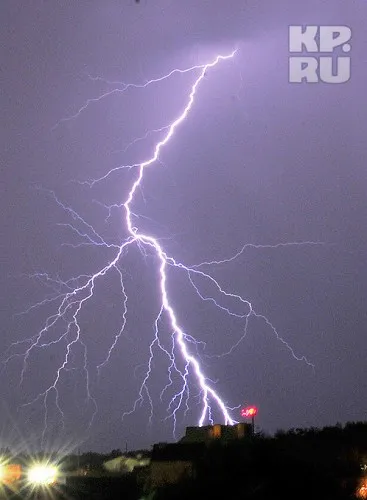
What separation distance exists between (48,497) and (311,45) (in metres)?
11.8

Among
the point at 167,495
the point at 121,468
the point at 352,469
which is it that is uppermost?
the point at 121,468

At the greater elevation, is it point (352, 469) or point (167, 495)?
point (352, 469)

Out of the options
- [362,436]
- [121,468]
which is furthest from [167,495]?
[121,468]

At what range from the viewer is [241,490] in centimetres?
1847

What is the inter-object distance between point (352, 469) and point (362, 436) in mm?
9901

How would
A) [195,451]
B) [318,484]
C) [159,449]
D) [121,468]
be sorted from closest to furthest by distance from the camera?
[318,484] → [195,451] → [159,449] → [121,468]

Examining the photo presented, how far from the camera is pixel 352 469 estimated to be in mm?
24594

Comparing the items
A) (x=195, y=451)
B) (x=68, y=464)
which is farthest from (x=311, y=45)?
(x=68, y=464)

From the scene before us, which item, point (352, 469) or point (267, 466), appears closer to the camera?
point (267, 466)

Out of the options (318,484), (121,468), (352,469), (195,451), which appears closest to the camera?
(318,484)

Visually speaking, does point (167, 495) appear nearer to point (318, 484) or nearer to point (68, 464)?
point (318, 484)

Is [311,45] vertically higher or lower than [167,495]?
higher

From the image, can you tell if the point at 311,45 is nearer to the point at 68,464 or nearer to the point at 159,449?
the point at 159,449

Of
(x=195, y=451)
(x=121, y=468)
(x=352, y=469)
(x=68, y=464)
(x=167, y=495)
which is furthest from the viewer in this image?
(x=68, y=464)
